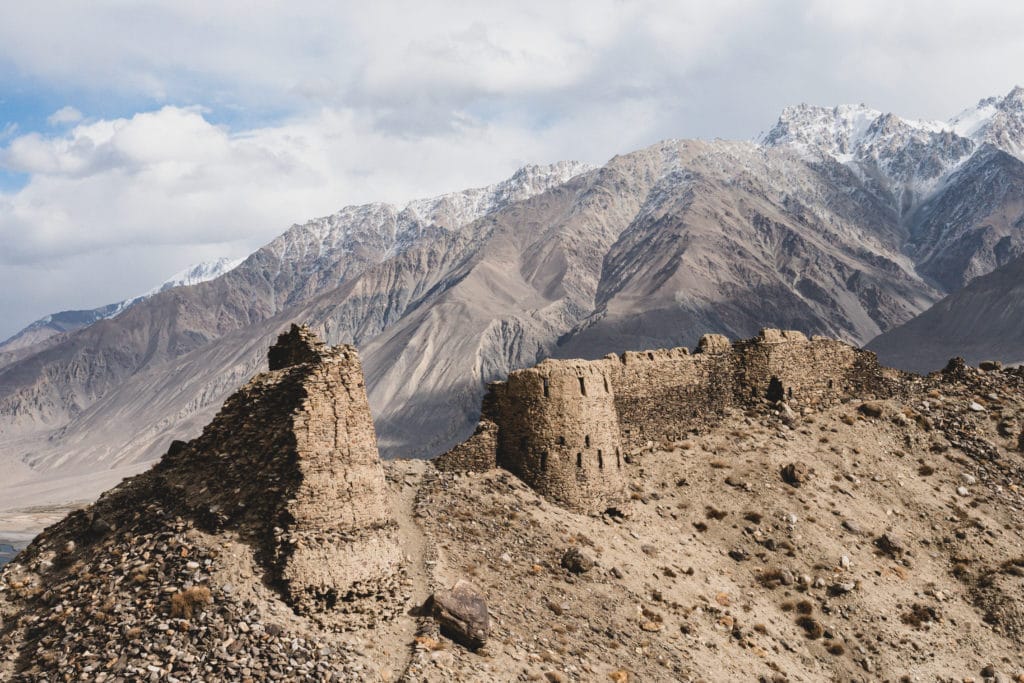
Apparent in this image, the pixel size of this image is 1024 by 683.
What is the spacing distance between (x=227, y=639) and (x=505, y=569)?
7.99 metres

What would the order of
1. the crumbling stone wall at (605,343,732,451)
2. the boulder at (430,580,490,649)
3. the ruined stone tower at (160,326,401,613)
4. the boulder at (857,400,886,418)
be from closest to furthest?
1. the ruined stone tower at (160,326,401,613)
2. the boulder at (430,580,490,649)
3. the crumbling stone wall at (605,343,732,451)
4. the boulder at (857,400,886,418)

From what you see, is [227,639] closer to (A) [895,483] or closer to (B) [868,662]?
(B) [868,662]

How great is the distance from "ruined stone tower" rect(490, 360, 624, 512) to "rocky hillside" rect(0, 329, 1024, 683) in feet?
0.83

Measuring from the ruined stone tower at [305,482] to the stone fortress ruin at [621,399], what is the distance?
7.98 metres

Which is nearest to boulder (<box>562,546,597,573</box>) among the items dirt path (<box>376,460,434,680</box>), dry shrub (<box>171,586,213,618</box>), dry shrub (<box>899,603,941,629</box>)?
dirt path (<box>376,460,434,680</box>)

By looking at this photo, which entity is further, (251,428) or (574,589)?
(574,589)

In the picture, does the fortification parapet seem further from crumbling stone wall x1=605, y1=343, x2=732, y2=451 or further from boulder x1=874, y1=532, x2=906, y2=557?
boulder x1=874, y1=532, x2=906, y2=557

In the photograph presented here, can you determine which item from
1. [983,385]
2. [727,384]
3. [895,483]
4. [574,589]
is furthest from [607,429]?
[983,385]

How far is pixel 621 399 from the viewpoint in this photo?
3150cm

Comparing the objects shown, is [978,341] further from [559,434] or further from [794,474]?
[559,434]

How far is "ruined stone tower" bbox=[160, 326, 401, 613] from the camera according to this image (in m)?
17.7

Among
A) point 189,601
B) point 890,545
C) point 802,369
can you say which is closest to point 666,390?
point 802,369

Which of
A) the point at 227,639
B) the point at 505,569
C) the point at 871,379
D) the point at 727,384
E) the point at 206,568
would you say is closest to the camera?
the point at 227,639

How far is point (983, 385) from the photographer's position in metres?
37.7
